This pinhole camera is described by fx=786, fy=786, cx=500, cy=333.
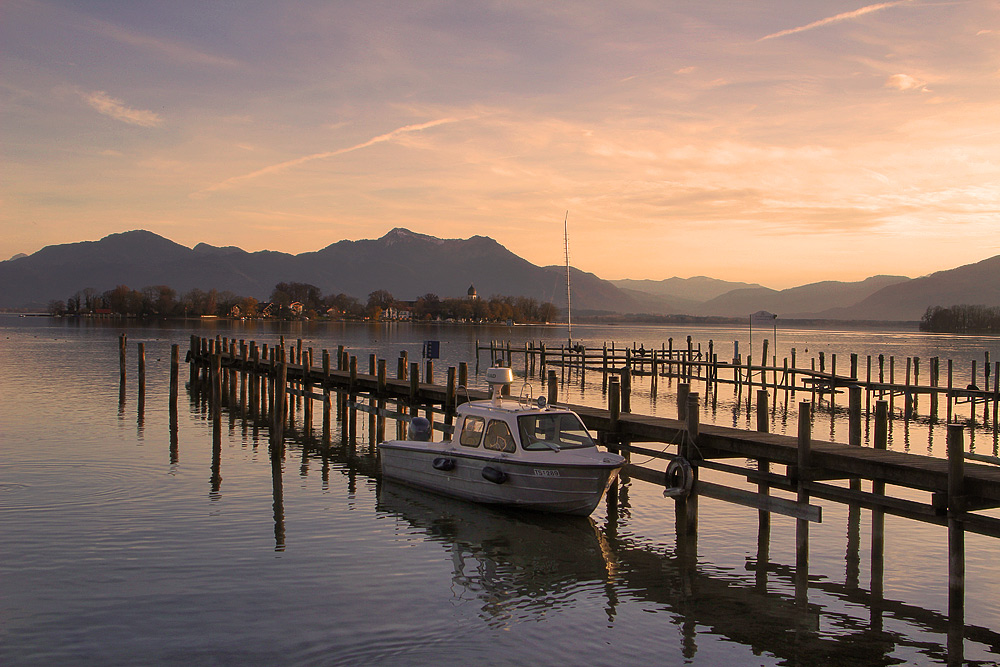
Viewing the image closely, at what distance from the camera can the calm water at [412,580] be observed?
32.9 ft

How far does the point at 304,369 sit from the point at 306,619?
20.2m

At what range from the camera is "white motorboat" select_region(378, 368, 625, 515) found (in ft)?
49.5

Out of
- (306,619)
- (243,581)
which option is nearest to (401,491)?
(243,581)

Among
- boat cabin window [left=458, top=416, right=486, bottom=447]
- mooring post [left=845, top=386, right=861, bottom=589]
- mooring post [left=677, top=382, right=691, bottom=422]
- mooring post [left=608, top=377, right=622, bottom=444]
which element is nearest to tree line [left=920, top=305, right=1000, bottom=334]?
mooring post [left=677, top=382, right=691, bottom=422]

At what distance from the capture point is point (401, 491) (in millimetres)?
18562

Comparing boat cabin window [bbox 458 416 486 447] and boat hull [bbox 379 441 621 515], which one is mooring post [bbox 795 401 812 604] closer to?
boat hull [bbox 379 441 621 515]

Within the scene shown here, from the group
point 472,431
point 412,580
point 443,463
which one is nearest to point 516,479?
point 472,431

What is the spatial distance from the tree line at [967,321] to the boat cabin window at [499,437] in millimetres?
169230

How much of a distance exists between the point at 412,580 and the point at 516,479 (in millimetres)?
3782

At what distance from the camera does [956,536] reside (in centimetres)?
1030

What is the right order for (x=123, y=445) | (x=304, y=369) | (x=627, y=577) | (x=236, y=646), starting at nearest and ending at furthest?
(x=236, y=646), (x=627, y=577), (x=123, y=445), (x=304, y=369)

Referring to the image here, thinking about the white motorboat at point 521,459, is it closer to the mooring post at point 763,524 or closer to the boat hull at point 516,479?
the boat hull at point 516,479

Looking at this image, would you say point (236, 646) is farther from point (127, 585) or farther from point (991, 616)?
point (991, 616)

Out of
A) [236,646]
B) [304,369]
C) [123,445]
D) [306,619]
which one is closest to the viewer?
[236,646]
